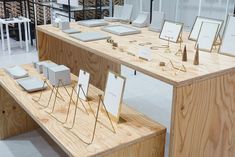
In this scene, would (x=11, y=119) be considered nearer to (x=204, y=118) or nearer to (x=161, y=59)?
(x=161, y=59)

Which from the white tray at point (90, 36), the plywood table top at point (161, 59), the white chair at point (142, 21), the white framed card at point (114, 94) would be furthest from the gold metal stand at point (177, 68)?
the white chair at point (142, 21)

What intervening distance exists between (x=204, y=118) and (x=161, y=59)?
1.27 ft

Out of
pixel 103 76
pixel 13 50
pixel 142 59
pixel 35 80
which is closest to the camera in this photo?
pixel 142 59

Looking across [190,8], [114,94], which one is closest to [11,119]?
[114,94]

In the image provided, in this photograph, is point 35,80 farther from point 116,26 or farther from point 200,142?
point 200,142

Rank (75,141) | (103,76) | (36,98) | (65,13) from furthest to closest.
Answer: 1. (65,13)
2. (103,76)
3. (36,98)
4. (75,141)

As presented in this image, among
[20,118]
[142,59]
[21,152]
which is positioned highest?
[142,59]

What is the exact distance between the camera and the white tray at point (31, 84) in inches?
79.0

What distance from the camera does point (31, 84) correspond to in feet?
6.79

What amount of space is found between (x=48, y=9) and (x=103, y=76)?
3.08 meters

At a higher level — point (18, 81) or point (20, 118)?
point (18, 81)

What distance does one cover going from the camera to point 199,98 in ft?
4.76

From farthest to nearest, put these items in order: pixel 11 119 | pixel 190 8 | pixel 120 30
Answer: pixel 190 8
pixel 11 119
pixel 120 30

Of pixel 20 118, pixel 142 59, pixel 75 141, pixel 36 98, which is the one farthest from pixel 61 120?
pixel 20 118
